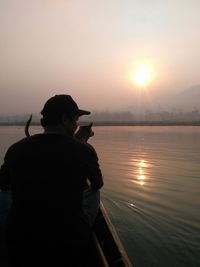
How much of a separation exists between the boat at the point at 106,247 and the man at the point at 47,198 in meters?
0.91

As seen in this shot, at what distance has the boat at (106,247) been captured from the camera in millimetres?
4535

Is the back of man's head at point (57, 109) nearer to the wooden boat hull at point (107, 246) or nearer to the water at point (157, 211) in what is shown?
the wooden boat hull at point (107, 246)

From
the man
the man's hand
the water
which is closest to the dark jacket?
the man

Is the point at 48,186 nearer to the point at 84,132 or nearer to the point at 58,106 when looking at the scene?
the point at 58,106

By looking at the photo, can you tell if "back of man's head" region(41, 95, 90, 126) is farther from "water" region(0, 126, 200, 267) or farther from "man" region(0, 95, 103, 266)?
"water" region(0, 126, 200, 267)

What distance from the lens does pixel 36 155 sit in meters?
3.56

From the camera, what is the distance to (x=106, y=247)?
17.3ft

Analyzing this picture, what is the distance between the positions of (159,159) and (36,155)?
64.6 ft

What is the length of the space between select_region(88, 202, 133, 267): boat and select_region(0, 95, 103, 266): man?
2.98 feet

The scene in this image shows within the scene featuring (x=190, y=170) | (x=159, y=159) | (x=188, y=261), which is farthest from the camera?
(x=159, y=159)

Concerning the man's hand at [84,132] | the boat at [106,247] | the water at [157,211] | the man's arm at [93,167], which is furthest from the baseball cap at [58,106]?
the water at [157,211]

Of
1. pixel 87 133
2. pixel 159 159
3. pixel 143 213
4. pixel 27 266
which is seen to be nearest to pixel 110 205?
pixel 143 213

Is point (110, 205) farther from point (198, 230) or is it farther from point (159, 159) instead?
point (159, 159)

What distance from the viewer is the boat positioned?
4.54 meters
